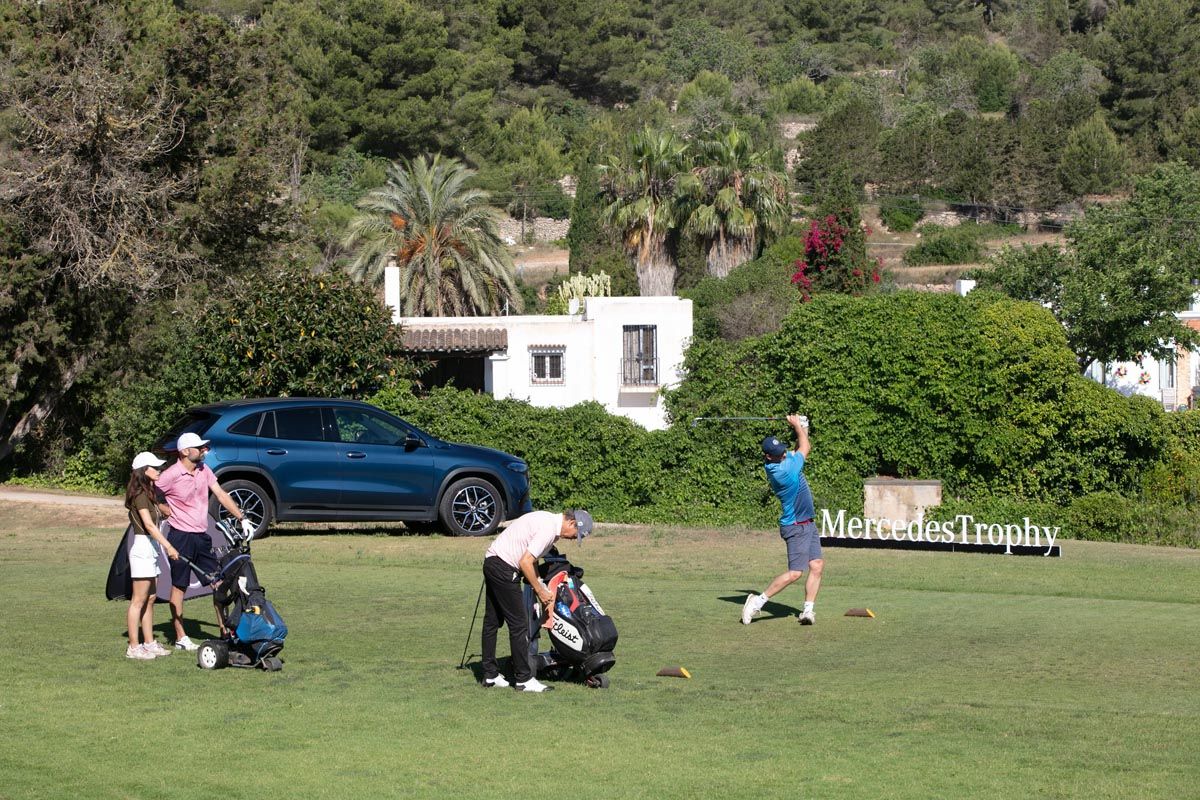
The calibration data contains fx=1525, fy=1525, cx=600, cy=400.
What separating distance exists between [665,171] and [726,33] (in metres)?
93.8

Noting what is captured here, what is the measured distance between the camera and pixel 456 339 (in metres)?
40.3

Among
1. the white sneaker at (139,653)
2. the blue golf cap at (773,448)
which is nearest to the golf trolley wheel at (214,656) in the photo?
the white sneaker at (139,653)

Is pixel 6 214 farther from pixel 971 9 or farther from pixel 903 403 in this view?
pixel 971 9

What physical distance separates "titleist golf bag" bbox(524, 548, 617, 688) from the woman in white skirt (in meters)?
3.04

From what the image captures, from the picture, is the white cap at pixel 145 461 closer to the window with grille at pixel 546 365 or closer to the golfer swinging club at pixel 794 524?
the golfer swinging club at pixel 794 524

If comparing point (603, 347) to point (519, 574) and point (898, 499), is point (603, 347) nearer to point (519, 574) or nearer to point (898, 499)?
point (898, 499)

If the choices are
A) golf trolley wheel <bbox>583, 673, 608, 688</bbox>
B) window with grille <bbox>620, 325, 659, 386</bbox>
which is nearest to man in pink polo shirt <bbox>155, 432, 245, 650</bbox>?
golf trolley wheel <bbox>583, 673, 608, 688</bbox>

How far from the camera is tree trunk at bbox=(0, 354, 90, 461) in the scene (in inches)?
1239

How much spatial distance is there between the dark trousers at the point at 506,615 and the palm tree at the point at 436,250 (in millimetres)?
43317

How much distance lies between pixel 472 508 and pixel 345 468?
1.90 meters

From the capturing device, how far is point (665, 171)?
197 feet

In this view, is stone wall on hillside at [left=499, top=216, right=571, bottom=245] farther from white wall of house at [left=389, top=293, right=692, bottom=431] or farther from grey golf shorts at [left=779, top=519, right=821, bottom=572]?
grey golf shorts at [left=779, top=519, right=821, bottom=572]

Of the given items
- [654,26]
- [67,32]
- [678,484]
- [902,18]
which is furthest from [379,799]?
[902,18]

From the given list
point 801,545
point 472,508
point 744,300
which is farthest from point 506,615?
point 744,300
